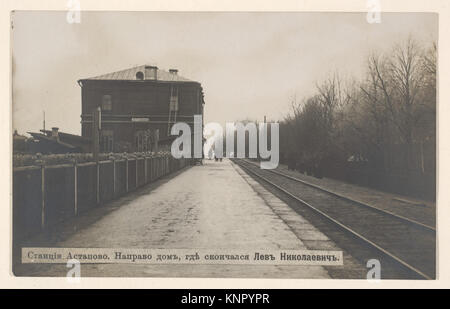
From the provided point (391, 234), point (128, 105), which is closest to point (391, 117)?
point (391, 234)

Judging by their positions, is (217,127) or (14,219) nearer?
(14,219)

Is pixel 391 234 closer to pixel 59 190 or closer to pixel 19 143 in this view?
pixel 59 190

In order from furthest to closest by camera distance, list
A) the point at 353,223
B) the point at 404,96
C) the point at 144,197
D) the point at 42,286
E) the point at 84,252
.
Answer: the point at 404,96
the point at 144,197
the point at 353,223
the point at 84,252
the point at 42,286

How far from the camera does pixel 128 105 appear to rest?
1600 centimetres

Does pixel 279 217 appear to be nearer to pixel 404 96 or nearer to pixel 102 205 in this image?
pixel 102 205

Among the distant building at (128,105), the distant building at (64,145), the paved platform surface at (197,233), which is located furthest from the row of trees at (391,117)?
the distant building at (64,145)

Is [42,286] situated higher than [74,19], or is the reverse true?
[74,19]

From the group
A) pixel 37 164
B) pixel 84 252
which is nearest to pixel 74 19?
pixel 37 164

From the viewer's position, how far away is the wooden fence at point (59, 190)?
6.52 m

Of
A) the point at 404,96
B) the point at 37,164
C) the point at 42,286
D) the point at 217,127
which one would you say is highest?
the point at 404,96

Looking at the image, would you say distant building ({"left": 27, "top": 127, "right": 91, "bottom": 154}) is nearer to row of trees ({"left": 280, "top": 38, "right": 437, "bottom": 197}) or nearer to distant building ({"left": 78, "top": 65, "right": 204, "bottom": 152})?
distant building ({"left": 78, "top": 65, "right": 204, "bottom": 152})

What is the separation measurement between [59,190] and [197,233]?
2.87m
